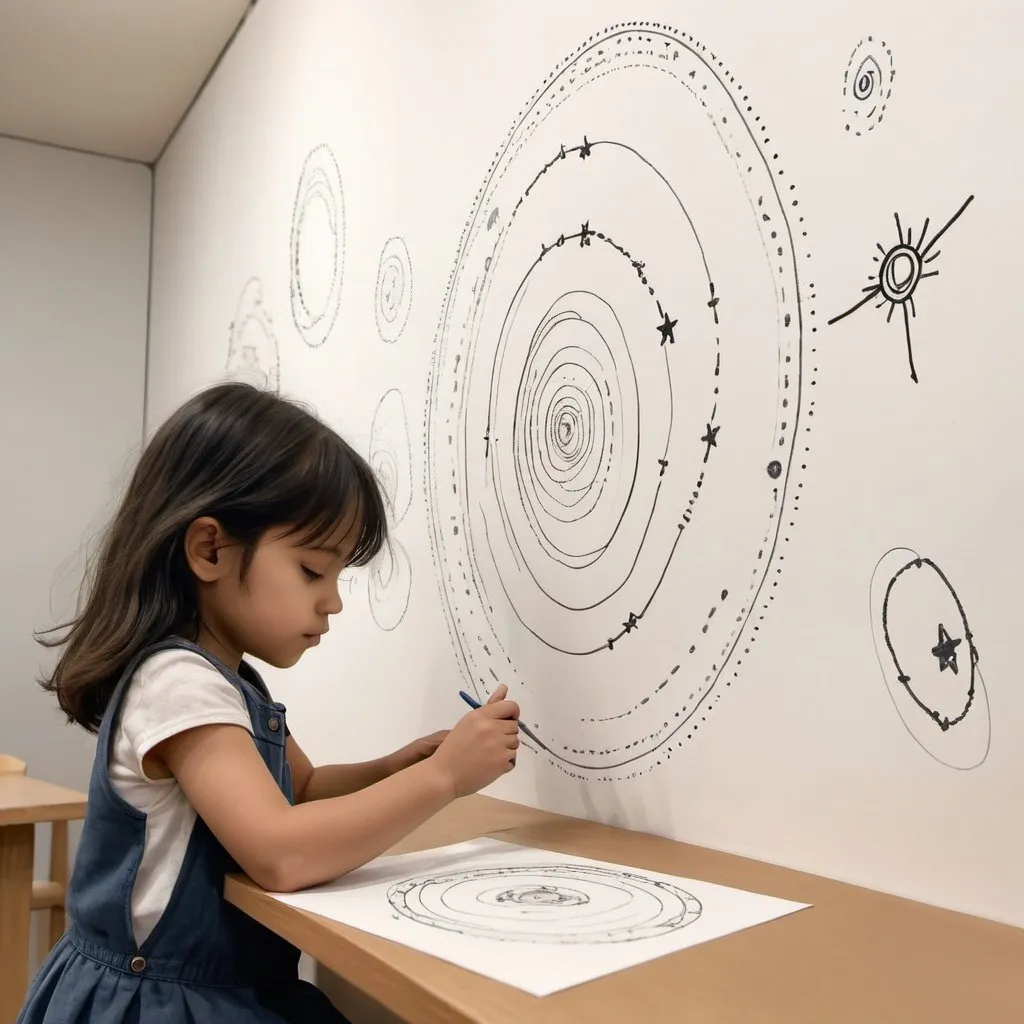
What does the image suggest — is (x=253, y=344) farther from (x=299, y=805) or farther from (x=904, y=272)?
(x=904, y=272)

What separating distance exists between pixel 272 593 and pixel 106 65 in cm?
191

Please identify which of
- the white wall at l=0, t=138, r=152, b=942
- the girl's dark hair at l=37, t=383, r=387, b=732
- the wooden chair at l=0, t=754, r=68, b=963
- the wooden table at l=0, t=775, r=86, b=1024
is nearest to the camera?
the girl's dark hair at l=37, t=383, r=387, b=732

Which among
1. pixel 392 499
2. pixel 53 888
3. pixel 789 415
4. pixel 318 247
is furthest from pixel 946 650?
pixel 53 888

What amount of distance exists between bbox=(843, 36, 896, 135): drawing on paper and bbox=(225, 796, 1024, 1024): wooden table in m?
0.50

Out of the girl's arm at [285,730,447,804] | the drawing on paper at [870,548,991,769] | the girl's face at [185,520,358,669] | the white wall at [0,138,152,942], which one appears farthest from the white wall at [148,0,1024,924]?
the white wall at [0,138,152,942]

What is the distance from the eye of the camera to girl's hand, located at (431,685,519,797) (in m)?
0.78

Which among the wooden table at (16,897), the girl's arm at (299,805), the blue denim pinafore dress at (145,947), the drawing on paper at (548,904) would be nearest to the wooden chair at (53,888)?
the wooden table at (16,897)

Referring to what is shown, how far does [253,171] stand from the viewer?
1959 millimetres

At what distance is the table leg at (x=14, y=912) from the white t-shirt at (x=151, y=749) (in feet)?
2.69

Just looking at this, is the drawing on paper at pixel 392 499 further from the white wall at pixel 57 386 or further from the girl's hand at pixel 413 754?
the white wall at pixel 57 386

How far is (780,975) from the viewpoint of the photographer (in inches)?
19.7

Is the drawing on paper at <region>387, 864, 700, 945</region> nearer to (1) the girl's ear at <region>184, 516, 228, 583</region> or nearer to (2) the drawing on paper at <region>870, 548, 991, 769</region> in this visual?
(2) the drawing on paper at <region>870, 548, 991, 769</region>

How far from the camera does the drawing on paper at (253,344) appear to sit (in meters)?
1.79

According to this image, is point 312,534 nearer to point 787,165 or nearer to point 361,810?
point 361,810
